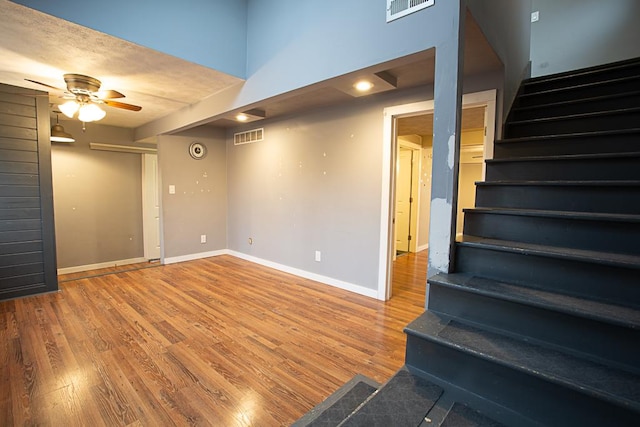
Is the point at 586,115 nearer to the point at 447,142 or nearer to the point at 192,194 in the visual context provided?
the point at 447,142

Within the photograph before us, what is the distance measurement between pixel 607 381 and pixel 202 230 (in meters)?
5.13

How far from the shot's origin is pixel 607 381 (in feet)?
3.33

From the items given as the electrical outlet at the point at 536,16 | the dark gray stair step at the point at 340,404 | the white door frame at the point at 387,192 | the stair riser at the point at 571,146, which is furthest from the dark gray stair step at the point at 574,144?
the electrical outlet at the point at 536,16

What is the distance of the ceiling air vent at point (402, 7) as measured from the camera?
5.59 feet

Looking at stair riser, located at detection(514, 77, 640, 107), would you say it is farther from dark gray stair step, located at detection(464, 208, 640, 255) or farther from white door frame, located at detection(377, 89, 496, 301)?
dark gray stair step, located at detection(464, 208, 640, 255)

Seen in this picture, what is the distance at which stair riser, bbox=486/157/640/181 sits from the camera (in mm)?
1699

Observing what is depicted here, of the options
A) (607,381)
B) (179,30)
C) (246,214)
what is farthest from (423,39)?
(246,214)

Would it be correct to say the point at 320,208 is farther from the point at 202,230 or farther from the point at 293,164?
the point at 202,230

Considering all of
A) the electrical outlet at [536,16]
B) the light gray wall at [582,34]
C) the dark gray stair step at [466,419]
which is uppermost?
the electrical outlet at [536,16]

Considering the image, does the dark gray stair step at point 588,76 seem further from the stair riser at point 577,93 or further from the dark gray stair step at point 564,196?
the dark gray stair step at point 564,196

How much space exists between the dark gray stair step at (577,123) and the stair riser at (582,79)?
30.2 inches

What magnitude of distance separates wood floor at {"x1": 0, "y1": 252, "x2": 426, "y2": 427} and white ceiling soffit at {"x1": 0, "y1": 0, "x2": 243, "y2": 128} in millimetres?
2294

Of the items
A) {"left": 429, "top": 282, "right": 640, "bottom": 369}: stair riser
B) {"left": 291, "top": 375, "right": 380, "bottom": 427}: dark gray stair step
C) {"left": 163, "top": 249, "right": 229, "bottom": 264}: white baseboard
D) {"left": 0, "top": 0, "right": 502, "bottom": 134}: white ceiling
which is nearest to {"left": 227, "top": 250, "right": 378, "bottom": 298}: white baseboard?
{"left": 163, "top": 249, "right": 229, "bottom": 264}: white baseboard

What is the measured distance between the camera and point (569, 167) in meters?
1.88
